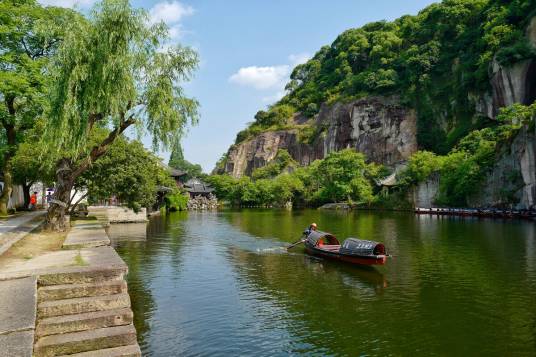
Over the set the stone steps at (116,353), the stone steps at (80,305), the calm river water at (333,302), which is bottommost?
the calm river water at (333,302)

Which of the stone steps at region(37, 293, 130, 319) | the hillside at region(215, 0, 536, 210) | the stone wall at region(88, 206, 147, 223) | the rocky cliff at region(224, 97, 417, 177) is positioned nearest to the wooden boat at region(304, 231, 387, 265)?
the stone steps at region(37, 293, 130, 319)

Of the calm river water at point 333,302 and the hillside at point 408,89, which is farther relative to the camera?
the hillside at point 408,89

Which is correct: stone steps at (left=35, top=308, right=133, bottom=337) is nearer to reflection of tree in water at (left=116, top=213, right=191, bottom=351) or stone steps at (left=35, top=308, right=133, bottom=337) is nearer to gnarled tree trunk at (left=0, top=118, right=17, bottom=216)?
reflection of tree in water at (left=116, top=213, right=191, bottom=351)

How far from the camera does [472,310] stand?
14.3 m

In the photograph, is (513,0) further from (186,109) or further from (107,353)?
(107,353)

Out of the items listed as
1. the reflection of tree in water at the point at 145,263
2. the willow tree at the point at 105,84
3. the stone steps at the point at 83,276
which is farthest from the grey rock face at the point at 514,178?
the stone steps at the point at 83,276

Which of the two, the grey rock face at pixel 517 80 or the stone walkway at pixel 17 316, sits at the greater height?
the grey rock face at pixel 517 80

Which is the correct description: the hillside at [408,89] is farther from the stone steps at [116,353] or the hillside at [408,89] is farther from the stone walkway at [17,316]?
the stone walkway at [17,316]

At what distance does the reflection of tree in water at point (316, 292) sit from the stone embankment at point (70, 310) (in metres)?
4.73

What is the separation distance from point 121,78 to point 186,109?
167 inches

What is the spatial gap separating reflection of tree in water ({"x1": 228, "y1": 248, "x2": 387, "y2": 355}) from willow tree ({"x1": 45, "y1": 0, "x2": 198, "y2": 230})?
9.13 meters

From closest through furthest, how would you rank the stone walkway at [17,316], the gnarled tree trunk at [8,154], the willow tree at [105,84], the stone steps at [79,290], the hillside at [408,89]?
the stone walkway at [17,316]
the stone steps at [79,290]
the willow tree at [105,84]
the gnarled tree trunk at [8,154]
the hillside at [408,89]

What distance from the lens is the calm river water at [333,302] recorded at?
455 inches

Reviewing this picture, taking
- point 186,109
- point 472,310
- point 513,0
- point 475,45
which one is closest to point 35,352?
point 472,310
